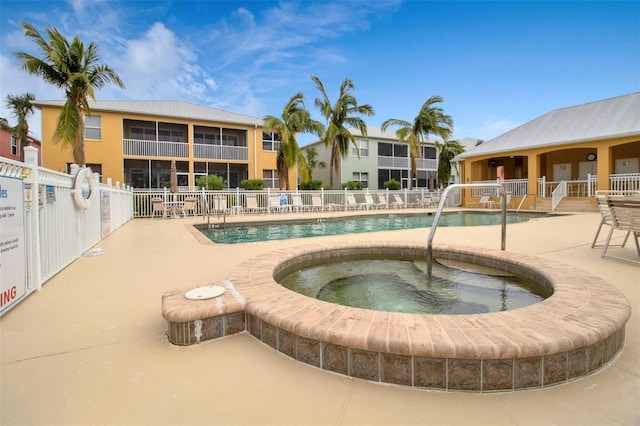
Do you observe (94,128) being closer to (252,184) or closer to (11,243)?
(252,184)

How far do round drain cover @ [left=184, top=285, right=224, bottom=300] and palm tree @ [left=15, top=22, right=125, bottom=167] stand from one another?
44.6 feet

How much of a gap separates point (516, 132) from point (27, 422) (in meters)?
23.5

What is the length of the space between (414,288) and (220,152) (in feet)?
65.6

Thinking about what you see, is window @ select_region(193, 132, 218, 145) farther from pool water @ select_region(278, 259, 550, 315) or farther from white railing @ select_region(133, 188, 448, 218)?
pool water @ select_region(278, 259, 550, 315)

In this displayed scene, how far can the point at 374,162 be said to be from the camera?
94.6ft

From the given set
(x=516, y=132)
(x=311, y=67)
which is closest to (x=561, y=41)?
(x=516, y=132)

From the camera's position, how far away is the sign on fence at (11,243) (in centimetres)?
257

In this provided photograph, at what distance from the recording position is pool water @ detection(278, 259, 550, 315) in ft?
10.1

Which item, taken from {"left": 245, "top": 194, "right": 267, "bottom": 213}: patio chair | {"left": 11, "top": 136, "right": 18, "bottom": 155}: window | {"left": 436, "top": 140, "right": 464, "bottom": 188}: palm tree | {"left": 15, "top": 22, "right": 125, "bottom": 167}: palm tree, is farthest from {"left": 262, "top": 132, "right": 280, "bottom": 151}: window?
{"left": 11, "top": 136, "right": 18, "bottom": 155}: window

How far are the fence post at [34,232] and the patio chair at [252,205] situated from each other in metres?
11.8

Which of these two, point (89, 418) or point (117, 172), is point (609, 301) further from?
point (117, 172)

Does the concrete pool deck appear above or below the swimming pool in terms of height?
below

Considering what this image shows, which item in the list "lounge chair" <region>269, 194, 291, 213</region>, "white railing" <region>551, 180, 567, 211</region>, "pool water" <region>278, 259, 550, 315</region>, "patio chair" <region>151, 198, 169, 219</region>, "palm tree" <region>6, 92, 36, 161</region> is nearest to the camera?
"pool water" <region>278, 259, 550, 315</region>

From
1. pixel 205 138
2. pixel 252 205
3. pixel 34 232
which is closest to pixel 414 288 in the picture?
pixel 34 232
